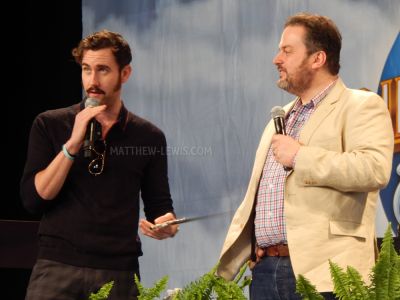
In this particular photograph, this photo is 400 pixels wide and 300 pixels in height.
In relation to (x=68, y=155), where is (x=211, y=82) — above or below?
above

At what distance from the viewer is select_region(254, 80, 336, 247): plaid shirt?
2.35 m

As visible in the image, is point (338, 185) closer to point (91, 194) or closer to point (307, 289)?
point (91, 194)

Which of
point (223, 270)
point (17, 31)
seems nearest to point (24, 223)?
point (17, 31)

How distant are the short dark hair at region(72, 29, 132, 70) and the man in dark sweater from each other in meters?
0.13

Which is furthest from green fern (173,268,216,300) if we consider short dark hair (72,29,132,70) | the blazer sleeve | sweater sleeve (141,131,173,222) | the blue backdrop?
the blue backdrop

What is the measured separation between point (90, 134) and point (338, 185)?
85 centimetres

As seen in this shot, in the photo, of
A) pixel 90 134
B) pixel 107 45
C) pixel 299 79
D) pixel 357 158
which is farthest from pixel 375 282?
pixel 107 45

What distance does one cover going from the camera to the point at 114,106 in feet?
9.00

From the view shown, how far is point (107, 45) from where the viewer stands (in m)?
2.80

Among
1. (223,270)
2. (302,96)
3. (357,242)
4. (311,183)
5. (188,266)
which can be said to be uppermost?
(302,96)

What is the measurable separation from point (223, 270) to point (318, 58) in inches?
29.7

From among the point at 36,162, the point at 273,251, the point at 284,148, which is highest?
the point at 284,148

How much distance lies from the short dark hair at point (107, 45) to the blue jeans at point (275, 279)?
94 cm

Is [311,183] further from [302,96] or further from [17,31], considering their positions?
[17,31]
